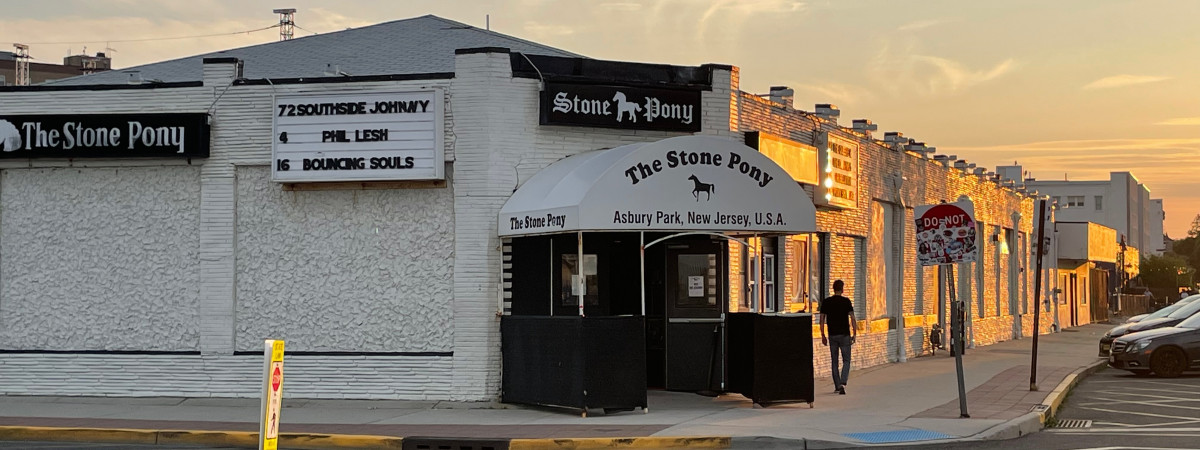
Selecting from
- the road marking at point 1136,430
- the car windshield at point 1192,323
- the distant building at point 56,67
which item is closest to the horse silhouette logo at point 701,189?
the road marking at point 1136,430

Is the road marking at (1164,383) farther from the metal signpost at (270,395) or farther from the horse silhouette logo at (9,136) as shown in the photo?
the horse silhouette logo at (9,136)

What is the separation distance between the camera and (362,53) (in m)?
21.8

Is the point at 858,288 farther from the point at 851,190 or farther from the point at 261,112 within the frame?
the point at 261,112

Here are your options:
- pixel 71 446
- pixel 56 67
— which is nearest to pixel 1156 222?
pixel 56 67

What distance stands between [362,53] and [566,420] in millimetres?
8245

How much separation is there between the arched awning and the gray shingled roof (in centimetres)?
403

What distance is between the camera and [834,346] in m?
19.9

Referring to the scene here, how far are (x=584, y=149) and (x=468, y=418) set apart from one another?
163 inches

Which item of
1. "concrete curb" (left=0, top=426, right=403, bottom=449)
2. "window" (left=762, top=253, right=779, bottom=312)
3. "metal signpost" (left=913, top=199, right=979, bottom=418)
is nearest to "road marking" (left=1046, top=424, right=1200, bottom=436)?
"metal signpost" (left=913, top=199, right=979, bottom=418)

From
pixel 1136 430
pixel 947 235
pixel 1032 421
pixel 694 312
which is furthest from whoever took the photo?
pixel 694 312

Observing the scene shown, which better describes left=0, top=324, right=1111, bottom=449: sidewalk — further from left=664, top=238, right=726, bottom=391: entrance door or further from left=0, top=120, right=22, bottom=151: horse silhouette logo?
left=0, top=120, right=22, bottom=151: horse silhouette logo

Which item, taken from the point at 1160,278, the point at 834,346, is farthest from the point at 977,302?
the point at 1160,278

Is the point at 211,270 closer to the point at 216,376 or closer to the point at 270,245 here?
the point at 270,245

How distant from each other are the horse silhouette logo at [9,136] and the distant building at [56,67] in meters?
51.3
